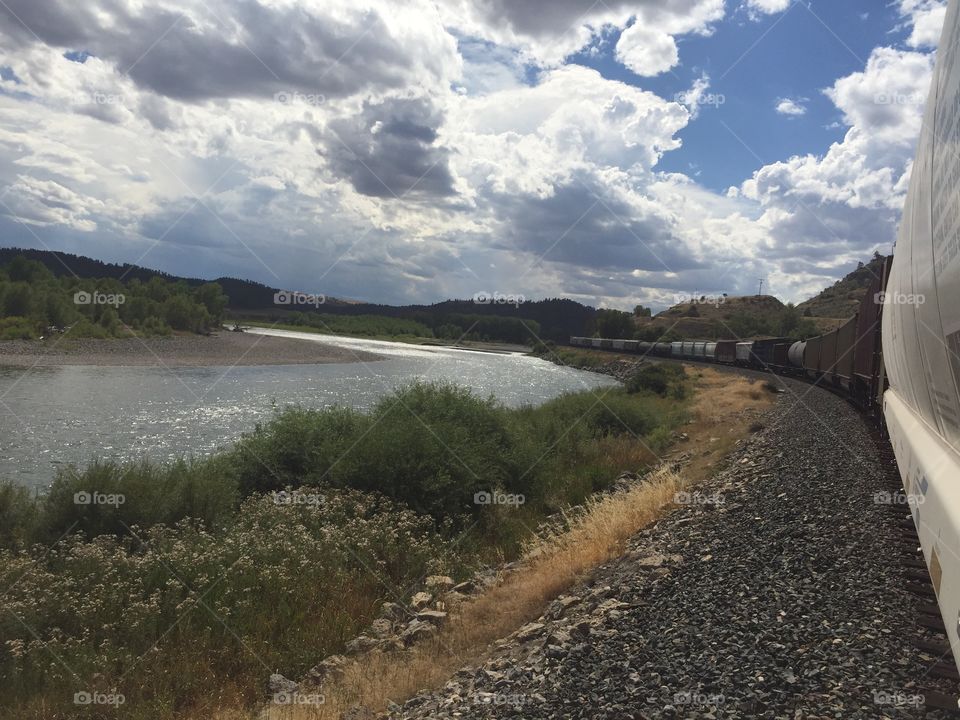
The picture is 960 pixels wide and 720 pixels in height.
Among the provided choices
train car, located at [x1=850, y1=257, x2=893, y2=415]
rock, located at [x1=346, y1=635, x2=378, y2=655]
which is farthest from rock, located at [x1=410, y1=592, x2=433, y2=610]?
train car, located at [x1=850, y1=257, x2=893, y2=415]

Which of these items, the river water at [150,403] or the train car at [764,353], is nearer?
the river water at [150,403]

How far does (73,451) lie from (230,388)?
73.8 feet

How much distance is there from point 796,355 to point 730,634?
132 ft

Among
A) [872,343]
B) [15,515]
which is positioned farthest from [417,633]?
[872,343]

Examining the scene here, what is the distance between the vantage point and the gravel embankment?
4.46m

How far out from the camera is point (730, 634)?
5.28m

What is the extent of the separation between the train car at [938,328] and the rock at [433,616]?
545 centimetres

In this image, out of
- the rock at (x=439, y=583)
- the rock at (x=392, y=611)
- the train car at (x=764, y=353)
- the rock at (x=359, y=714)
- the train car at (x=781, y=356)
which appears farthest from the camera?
the train car at (x=764, y=353)

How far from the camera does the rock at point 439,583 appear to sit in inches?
416

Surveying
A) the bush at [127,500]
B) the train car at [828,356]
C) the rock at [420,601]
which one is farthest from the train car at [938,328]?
the train car at [828,356]

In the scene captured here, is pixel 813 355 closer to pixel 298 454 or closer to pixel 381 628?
pixel 298 454

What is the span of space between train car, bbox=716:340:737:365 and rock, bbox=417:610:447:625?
5691cm

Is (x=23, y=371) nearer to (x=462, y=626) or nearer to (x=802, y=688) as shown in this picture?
(x=462, y=626)

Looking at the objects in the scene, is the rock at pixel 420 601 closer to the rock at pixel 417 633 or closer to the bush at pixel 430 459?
the rock at pixel 417 633
